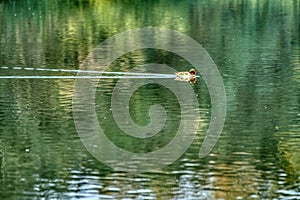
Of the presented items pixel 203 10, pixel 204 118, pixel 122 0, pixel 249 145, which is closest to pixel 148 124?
pixel 204 118

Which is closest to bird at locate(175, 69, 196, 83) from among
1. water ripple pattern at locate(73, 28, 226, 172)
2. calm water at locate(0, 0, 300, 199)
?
water ripple pattern at locate(73, 28, 226, 172)

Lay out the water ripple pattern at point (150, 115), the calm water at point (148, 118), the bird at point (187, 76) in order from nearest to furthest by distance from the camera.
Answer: the calm water at point (148, 118) → the water ripple pattern at point (150, 115) → the bird at point (187, 76)

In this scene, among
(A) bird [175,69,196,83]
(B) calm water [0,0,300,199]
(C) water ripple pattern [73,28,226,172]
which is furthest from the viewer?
(A) bird [175,69,196,83]

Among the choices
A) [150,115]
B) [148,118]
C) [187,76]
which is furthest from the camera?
[187,76]

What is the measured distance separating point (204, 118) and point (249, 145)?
396 cm

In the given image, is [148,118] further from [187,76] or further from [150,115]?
[187,76]

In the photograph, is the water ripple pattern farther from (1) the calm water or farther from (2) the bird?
(2) the bird

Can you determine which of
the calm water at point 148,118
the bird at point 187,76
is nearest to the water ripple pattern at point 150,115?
the calm water at point 148,118

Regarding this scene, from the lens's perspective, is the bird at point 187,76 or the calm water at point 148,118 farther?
the bird at point 187,76

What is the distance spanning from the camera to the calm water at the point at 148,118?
21.8 meters

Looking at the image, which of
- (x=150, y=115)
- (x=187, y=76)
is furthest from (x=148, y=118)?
(x=187, y=76)

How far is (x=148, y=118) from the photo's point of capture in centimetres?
2909

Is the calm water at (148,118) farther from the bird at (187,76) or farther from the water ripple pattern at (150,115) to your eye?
the bird at (187,76)

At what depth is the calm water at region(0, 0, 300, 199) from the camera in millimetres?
21750
